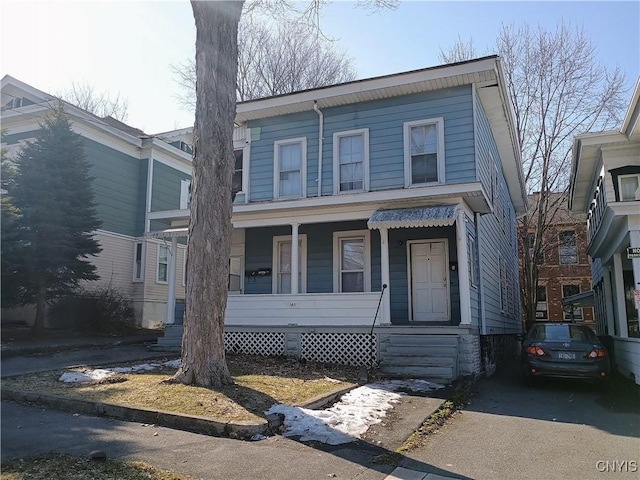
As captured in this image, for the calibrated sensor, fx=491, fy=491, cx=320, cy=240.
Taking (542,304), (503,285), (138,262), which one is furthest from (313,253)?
(542,304)

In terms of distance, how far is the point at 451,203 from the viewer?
1153 cm

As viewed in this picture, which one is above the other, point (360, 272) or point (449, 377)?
point (360, 272)

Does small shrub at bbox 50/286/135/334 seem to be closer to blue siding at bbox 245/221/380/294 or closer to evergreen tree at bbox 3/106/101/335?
evergreen tree at bbox 3/106/101/335

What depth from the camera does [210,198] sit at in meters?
7.68

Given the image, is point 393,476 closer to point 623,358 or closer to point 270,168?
point 623,358

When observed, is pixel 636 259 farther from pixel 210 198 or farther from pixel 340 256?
pixel 210 198

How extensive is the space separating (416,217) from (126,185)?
49.6 ft

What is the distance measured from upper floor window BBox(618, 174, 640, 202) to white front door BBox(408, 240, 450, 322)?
4332mm

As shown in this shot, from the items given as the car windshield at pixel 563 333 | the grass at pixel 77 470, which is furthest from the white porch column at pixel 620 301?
the grass at pixel 77 470

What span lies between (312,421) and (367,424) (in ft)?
2.30

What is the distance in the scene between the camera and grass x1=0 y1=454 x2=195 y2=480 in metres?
4.06

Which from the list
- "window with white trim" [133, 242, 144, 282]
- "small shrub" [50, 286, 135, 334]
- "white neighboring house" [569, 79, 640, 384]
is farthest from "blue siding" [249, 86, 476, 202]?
"window with white trim" [133, 242, 144, 282]

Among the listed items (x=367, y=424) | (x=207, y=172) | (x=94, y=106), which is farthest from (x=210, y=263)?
(x=94, y=106)

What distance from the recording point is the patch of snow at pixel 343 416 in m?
5.60
